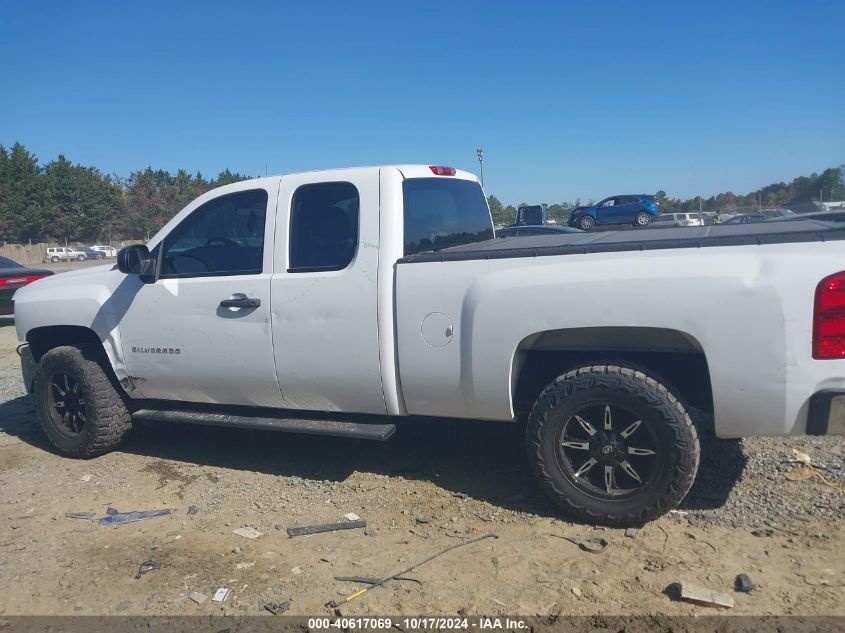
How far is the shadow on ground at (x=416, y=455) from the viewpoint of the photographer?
166 inches

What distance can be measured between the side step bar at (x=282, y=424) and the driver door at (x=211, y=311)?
4.5 inches

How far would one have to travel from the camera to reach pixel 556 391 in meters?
3.67

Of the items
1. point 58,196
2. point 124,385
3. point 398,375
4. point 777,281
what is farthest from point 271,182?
point 58,196

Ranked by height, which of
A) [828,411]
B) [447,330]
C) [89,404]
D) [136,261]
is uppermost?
[136,261]

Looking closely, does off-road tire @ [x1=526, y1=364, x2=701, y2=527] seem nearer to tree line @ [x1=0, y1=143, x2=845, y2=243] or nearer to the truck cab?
the truck cab

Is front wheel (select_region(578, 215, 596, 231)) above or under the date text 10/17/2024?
above

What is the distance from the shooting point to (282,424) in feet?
14.4

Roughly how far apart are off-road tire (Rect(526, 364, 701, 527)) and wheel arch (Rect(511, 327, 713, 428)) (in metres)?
0.16

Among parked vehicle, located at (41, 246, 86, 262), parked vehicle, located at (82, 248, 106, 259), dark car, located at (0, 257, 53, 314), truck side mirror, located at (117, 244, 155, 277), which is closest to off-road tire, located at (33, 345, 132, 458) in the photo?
truck side mirror, located at (117, 244, 155, 277)

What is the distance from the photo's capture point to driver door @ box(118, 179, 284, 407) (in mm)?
4438

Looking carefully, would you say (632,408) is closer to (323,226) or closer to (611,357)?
(611,357)

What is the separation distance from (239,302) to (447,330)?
1.47 m

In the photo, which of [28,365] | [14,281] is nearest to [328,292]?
[28,365]

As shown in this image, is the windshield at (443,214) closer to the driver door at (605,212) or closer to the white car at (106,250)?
the driver door at (605,212)
